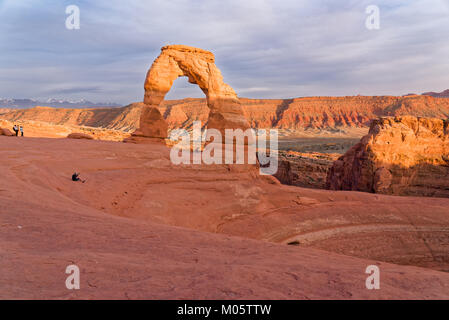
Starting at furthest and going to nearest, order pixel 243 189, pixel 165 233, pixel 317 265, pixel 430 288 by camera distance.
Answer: pixel 243 189
pixel 165 233
pixel 317 265
pixel 430 288

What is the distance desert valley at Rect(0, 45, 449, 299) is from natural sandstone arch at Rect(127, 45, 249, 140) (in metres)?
0.07

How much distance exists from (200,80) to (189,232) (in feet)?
42.8

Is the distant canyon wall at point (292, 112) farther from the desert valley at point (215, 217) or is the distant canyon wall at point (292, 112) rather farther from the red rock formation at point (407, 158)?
the red rock formation at point (407, 158)

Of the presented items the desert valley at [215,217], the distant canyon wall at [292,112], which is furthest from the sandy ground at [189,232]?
the distant canyon wall at [292,112]

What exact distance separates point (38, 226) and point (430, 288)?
489 centimetres

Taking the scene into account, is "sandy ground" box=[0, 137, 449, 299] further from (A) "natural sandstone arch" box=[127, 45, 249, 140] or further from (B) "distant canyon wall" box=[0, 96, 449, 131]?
(B) "distant canyon wall" box=[0, 96, 449, 131]

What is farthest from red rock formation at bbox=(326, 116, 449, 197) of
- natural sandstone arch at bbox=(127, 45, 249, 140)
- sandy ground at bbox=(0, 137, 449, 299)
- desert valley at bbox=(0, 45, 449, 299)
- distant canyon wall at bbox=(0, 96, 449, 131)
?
distant canyon wall at bbox=(0, 96, 449, 131)

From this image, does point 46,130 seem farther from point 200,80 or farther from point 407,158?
point 407,158

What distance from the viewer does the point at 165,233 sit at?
4.93 m

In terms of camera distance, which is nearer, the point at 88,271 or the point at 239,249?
the point at 88,271

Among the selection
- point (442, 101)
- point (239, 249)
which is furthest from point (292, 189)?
point (442, 101)

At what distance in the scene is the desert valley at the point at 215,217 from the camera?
109 inches

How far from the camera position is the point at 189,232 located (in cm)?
525
